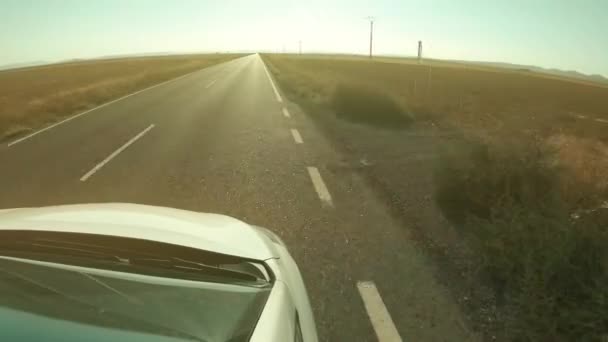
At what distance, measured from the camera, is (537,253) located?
3658 millimetres

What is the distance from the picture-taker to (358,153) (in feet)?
28.3

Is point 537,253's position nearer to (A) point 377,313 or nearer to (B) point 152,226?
(A) point 377,313

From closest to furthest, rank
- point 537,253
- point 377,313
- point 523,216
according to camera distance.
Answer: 1. point 377,313
2. point 537,253
3. point 523,216

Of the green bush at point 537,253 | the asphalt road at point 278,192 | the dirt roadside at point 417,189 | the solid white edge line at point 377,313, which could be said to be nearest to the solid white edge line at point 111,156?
the asphalt road at point 278,192

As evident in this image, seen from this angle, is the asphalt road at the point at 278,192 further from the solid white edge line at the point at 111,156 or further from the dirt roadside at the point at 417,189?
the dirt roadside at the point at 417,189

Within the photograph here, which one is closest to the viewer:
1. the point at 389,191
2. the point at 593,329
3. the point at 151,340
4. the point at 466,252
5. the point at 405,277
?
the point at 151,340

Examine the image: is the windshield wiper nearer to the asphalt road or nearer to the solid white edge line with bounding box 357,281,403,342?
the asphalt road

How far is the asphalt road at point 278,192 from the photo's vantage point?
3.34 meters

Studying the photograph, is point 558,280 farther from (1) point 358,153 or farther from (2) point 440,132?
(2) point 440,132

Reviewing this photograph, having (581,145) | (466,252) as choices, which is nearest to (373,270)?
(466,252)

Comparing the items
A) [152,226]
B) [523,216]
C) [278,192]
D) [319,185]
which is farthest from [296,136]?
[152,226]

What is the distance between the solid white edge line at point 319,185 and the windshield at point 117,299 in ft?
13.0

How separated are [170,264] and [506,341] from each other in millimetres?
2368

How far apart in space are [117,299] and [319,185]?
16.6ft
